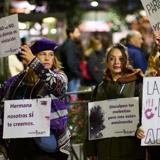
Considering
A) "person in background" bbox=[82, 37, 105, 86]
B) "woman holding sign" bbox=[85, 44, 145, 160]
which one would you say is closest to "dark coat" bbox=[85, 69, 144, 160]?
"woman holding sign" bbox=[85, 44, 145, 160]

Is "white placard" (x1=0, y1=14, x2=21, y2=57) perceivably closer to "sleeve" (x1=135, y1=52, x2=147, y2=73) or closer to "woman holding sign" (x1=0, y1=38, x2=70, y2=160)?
"woman holding sign" (x1=0, y1=38, x2=70, y2=160)

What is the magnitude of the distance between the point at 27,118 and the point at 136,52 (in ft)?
13.5

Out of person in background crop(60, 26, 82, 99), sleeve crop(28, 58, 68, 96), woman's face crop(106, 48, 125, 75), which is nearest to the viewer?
sleeve crop(28, 58, 68, 96)

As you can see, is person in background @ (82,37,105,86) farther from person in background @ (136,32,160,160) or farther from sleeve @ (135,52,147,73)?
person in background @ (136,32,160,160)

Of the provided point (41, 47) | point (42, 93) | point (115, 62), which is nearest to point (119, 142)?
point (115, 62)

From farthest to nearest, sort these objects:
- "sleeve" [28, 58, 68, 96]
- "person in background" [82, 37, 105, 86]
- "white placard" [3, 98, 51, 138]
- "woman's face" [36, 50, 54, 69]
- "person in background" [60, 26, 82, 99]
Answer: "person in background" [82, 37, 105, 86]
"person in background" [60, 26, 82, 99]
"woman's face" [36, 50, 54, 69]
"white placard" [3, 98, 51, 138]
"sleeve" [28, 58, 68, 96]

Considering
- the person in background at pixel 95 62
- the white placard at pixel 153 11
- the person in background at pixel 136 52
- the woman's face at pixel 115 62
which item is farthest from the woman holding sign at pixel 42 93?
the person in background at pixel 95 62

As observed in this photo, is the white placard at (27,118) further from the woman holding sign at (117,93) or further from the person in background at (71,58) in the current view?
the person in background at (71,58)

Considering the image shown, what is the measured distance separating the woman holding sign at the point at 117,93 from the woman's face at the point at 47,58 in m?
0.63

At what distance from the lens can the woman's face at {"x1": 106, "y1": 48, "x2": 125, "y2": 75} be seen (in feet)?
22.9

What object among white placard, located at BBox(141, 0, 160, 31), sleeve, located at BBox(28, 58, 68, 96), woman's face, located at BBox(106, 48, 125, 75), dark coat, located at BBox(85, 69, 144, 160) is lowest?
dark coat, located at BBox(85, 69, 144, 160)

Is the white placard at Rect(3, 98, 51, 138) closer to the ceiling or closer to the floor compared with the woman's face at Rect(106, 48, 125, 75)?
closer to the floor

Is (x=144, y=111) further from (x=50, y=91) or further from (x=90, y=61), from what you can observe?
(x=90, y=61)

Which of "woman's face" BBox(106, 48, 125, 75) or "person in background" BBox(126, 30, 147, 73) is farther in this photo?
"person in background" BBox(126, 30, 147, 73)
